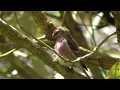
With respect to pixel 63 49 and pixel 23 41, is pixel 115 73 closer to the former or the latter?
pixel 23 41

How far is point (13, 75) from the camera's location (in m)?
2.85

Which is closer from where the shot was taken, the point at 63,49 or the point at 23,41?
the point at 23,41

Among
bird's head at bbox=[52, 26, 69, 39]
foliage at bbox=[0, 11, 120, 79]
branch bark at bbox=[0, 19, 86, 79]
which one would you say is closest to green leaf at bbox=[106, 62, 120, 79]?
foliage at bbox=[0, 11, 120, 79]

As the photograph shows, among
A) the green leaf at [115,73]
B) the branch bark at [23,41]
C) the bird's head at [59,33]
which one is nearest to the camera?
the green leaf at [115,73]

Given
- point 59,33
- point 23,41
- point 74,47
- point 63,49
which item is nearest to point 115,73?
point 23,41

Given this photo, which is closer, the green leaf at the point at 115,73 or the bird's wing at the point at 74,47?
the green leaf at the point at 115,73

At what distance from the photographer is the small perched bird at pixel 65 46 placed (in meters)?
2.35

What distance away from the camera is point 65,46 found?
2.52 metres

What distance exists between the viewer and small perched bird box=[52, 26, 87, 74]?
92.5 inches

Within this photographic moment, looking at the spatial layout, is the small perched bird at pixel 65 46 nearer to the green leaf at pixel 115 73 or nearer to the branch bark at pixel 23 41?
the branch bark at pixel 23 41

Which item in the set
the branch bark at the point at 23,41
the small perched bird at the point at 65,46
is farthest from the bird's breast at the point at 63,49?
the branch bark at the point at 23,41
